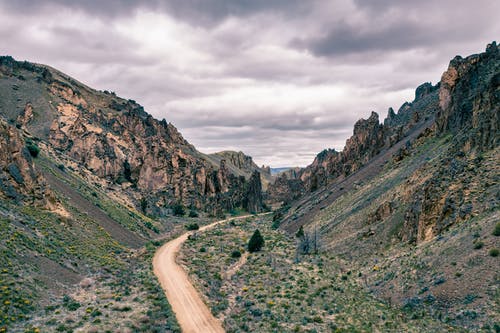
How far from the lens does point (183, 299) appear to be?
27.8 meters

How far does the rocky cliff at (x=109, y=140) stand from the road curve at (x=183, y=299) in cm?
4459

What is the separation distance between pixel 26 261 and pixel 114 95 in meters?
137

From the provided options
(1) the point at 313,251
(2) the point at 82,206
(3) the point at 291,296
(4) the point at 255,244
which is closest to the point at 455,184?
(3) the point at 291,296

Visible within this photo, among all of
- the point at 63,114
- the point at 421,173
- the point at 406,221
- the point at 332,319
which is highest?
the point at 63,114

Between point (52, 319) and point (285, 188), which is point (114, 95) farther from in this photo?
point (52, 319)

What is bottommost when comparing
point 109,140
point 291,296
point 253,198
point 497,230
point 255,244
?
point 291,296

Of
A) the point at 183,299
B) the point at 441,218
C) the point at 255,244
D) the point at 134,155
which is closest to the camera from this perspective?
the point at 183,299

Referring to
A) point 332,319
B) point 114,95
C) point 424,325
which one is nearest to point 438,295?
point 424,325

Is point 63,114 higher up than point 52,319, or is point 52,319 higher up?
point 63,114

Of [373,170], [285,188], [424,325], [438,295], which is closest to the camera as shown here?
[424,325]

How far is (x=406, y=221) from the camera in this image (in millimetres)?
36000

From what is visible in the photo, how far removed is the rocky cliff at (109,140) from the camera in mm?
87812

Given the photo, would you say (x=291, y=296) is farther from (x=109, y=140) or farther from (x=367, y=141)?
(x=109, y=140)

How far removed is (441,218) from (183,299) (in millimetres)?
24832
